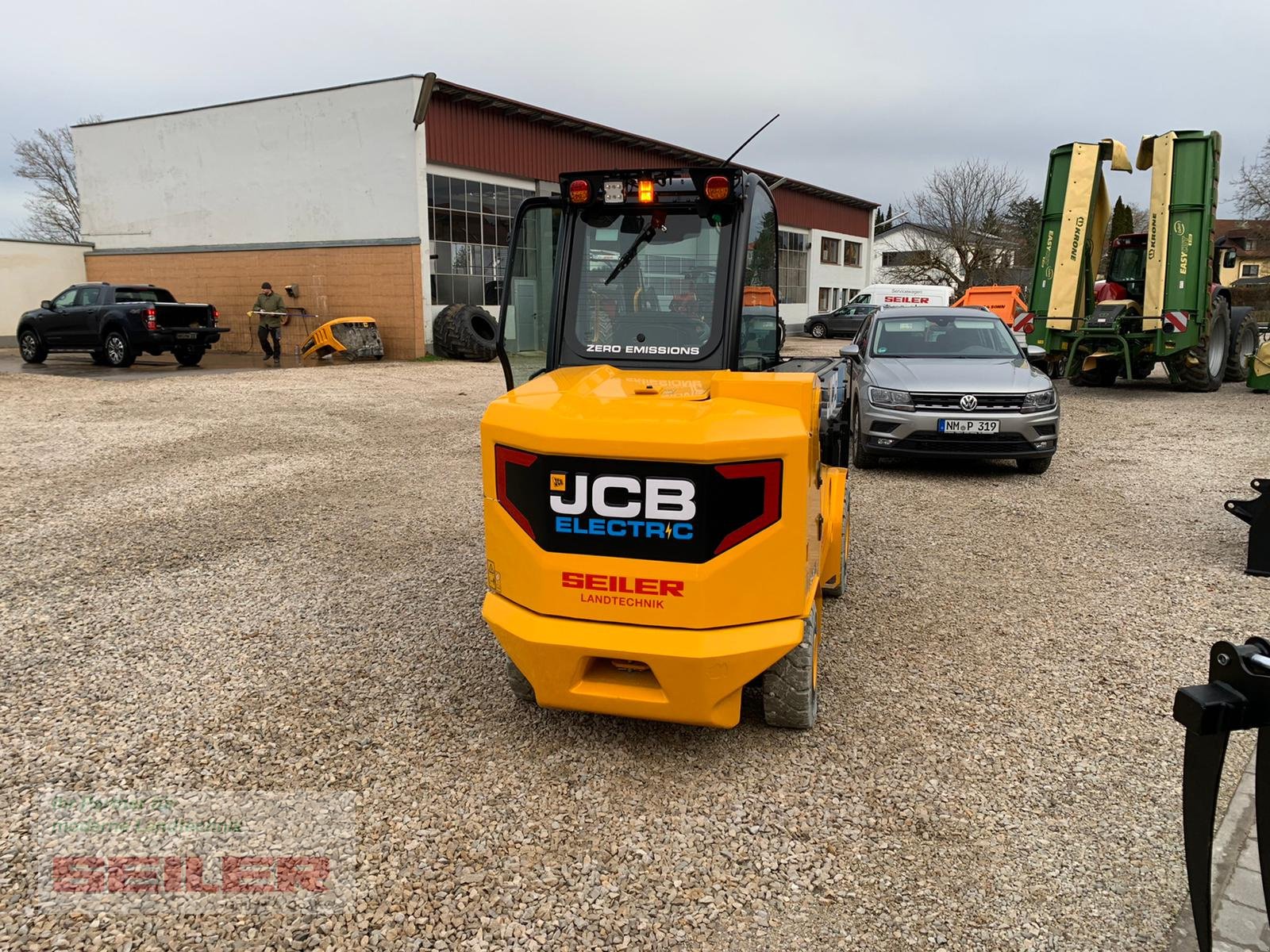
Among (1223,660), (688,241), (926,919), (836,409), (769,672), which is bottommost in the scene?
(926,919)

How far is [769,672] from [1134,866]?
1368mm

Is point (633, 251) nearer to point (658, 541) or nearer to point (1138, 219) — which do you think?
point (658, 541)

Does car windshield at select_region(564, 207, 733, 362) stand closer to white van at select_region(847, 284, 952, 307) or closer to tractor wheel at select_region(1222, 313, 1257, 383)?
tractor wheel at select_region(1222, 313, 1257, 383)

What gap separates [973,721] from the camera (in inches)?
149

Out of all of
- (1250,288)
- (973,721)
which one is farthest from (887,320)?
(1250,288)

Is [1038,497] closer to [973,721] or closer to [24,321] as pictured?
[973,721]

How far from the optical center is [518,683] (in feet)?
12.2

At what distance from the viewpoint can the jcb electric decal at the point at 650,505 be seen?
10.1 feet

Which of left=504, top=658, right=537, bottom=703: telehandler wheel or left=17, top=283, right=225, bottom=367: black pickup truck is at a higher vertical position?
left=17, top=283, right=225, bottom=367: black pickup truck

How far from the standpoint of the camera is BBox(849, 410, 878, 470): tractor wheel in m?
8.75

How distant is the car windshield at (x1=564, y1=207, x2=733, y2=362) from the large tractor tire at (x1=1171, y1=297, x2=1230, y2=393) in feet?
44.9

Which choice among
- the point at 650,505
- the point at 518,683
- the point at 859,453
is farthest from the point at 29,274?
the point at 650,505

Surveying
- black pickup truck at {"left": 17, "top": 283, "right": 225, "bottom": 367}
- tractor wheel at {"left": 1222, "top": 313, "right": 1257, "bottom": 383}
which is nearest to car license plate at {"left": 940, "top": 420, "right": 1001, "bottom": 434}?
tractor wheel at {"left": 1222, "top": 313, "right": 1257, "bottom": 383}

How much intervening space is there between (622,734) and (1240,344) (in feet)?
60.4
